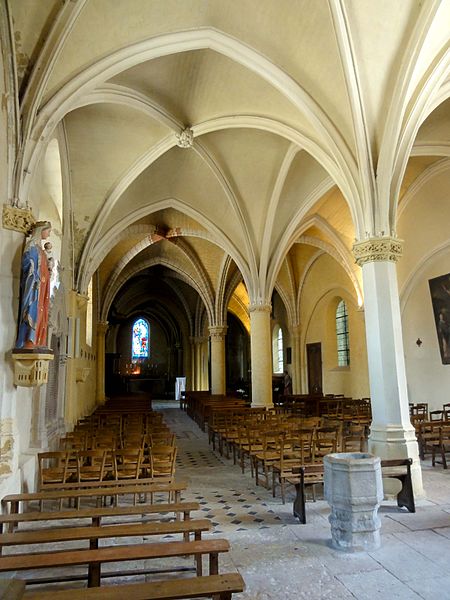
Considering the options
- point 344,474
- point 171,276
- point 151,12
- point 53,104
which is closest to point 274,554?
point 344,474

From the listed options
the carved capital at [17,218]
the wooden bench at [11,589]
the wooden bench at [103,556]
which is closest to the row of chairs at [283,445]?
the wooden bench at [103,556]

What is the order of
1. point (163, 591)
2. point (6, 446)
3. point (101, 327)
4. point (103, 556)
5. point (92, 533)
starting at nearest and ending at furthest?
point (163, 591) → point (103, 556) → point (92, 533) → point (6, 446) → point (101, 327)

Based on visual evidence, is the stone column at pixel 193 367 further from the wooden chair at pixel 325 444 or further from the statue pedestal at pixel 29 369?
the statue pedestal at pixel 29 369

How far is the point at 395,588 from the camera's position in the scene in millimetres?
3738

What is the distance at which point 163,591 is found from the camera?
2.67 m

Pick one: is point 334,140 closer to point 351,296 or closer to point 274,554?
point 274,554

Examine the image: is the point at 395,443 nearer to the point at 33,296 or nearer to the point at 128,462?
the point at 128,462

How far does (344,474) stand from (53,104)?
6681 mm

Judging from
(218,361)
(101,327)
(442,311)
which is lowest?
(218,361)

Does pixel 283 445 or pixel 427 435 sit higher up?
pixel 283 445

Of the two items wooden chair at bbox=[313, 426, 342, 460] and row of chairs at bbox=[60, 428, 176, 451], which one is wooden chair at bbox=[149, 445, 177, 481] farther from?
wooden chair at bbox=[313, 426, 342, 460]

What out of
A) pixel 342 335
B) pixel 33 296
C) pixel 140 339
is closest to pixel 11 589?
pixel 33 296

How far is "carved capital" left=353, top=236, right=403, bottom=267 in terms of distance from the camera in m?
7.62

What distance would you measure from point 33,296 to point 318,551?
4645 mm
